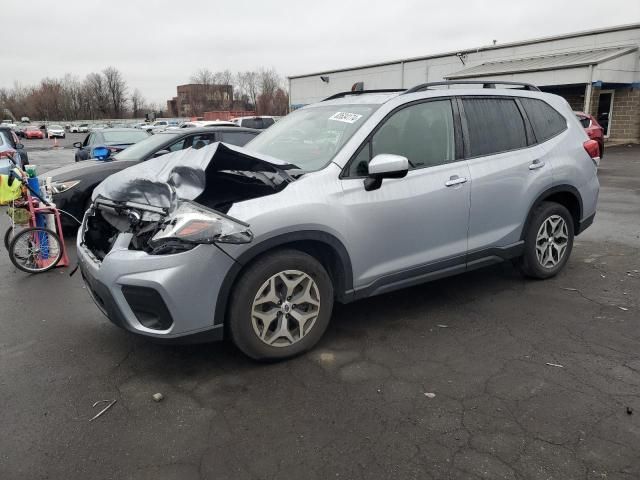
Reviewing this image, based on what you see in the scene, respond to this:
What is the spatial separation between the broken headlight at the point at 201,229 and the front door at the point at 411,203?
0.85 metres

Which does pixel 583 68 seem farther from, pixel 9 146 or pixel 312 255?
pixel 312 255

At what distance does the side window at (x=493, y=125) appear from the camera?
4340 mm

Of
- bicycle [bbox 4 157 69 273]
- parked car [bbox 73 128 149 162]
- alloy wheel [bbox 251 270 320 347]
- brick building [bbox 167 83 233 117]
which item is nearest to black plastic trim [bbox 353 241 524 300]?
alloy wheel [bbox 251 270 320 347]

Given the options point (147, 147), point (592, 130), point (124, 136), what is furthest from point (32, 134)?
point (592, 130)

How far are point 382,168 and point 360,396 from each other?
1.47 metres

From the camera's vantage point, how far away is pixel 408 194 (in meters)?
3.82

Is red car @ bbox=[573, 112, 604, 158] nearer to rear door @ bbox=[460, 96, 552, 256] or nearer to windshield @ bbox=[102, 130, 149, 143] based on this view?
rear door @ bbox=[460, 96, 552, 256]

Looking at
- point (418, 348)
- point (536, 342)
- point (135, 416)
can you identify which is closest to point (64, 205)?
point (135, 416)

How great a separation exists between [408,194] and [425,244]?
1.43 feet

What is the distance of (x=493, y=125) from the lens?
14.7ft

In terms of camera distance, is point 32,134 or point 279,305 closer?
point 279,305

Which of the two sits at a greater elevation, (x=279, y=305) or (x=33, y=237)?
(x=279, y=305)

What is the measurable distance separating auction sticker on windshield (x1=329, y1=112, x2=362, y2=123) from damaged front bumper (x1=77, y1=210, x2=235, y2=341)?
1.56m

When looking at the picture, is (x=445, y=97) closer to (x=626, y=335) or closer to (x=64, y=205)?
(x=626, y=335)
